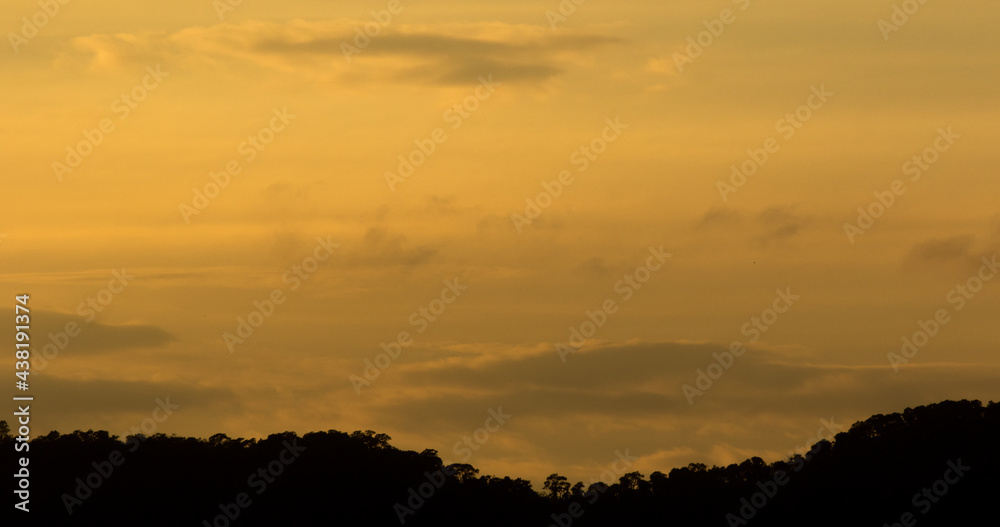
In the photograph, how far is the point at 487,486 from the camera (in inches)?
4240

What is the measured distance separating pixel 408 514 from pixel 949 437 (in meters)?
42.6

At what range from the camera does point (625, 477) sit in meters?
108

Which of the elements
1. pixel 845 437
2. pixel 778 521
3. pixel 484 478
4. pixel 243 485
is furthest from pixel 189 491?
pixel 845 437

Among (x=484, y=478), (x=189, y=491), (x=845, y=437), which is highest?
(x=189, y=491)

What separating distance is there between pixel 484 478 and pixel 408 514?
7520mm

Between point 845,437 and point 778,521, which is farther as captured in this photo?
point 845,437

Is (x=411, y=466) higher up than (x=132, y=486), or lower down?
lower down

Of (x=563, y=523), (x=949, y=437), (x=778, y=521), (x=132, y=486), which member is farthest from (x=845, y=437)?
(x=132, y=486)

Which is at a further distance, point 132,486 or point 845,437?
point 845,437

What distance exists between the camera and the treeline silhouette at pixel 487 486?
3932 inches

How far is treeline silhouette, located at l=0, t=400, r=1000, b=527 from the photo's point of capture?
9988cm

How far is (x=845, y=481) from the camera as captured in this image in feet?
335

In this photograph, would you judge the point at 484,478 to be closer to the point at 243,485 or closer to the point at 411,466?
the point at 411,466

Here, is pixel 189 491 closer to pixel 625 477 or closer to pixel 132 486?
pixel 132 486
